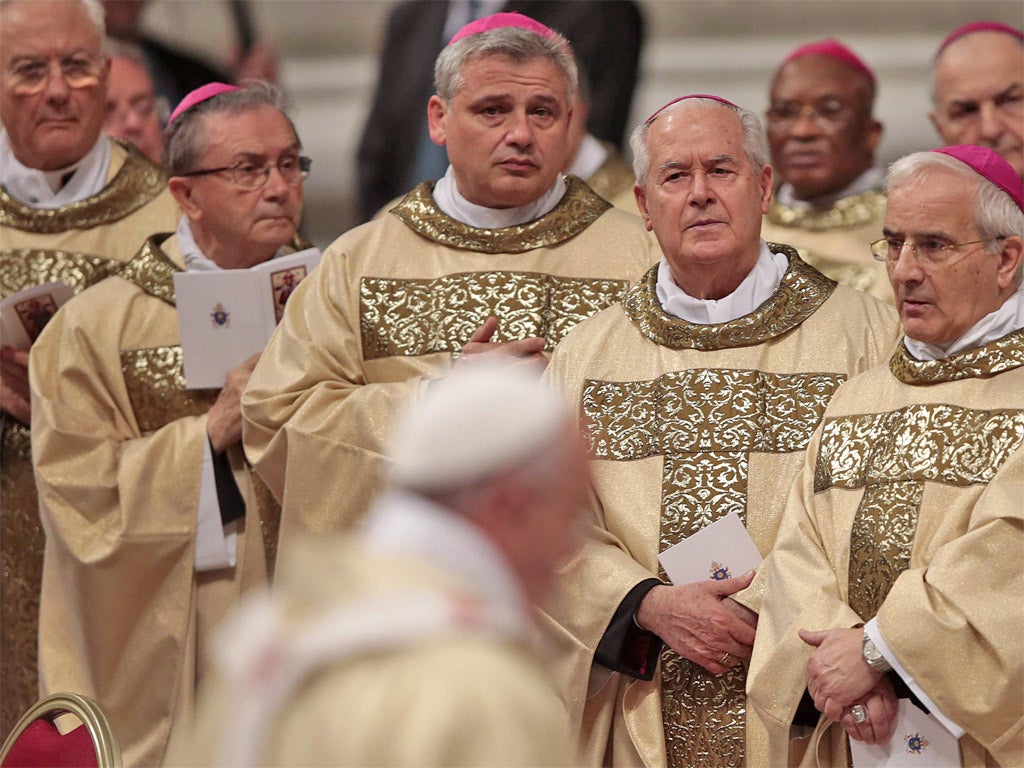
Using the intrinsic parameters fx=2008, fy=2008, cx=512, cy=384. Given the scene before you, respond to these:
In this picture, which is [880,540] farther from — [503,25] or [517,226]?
[503,25]

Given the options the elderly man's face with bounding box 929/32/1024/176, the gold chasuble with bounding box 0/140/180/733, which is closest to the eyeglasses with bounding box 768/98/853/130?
the elderly man's face with bounding box 929/32/1024/176

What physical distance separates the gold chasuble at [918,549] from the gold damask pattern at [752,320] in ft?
1.05

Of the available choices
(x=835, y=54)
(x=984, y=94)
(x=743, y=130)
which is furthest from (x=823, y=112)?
(x=743, y=130)

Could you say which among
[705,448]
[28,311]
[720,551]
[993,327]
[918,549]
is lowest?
[720,551]

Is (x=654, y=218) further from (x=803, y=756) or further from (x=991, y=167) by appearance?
(x=803, y=756)

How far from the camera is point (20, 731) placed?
404 centimetres

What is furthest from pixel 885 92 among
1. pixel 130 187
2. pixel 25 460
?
pixel 25 460

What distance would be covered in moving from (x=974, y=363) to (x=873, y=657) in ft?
2.22

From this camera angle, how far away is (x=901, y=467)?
4.36m

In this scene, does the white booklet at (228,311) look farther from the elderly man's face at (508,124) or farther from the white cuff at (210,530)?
the elderly man's face at (508,124)

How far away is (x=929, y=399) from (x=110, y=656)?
8.45ft

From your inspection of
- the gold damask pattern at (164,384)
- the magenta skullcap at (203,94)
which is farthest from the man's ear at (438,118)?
the gold damask pattern at (164,384)

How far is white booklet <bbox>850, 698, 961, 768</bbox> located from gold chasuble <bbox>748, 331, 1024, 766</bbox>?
0.9 inches

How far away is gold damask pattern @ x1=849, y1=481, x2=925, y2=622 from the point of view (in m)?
4.31
